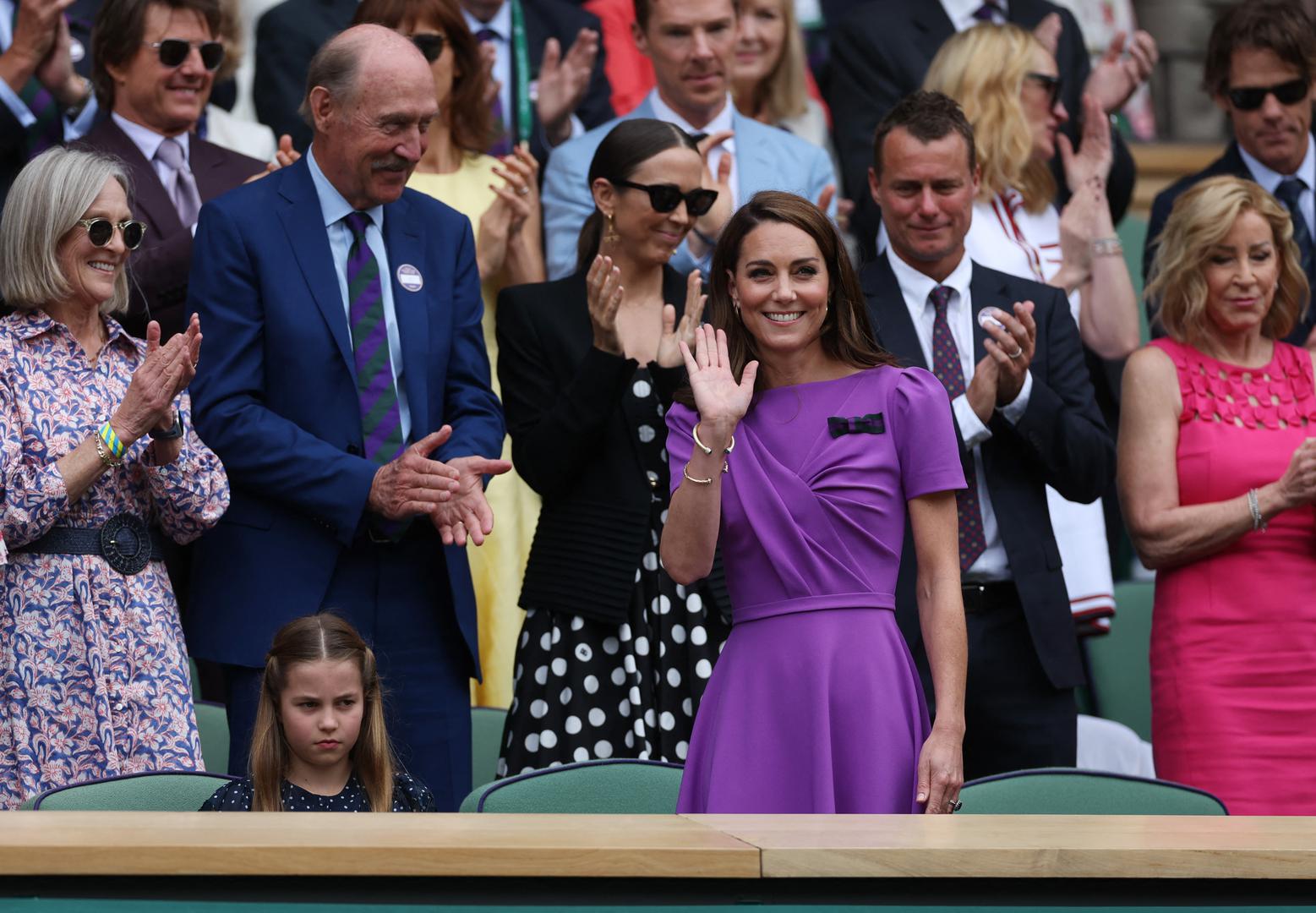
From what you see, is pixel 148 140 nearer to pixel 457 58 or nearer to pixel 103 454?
pixel 457 58

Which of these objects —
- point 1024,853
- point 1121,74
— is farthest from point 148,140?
point 1024,853

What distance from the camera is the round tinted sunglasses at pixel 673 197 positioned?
4.90 m

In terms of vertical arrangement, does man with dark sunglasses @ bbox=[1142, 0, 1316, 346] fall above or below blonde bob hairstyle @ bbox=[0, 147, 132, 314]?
above

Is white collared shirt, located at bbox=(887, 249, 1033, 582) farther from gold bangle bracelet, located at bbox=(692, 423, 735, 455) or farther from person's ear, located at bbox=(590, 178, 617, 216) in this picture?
gold bangle bracelet, located at bbox=(692, 423, 735, 455)

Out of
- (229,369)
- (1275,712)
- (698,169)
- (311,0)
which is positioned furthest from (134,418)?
(1275,712)

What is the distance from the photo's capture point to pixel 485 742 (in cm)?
486

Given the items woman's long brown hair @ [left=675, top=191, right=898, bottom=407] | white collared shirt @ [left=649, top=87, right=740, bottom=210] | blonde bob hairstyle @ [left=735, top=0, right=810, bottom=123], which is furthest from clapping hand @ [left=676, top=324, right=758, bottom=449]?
blonde bob hairstyle @ [left=735, top=0, right=810, bottom=123]

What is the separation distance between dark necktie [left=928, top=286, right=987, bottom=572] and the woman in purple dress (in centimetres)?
88

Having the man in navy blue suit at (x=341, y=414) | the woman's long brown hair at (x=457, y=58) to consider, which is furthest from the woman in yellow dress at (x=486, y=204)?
the man in navy blue suit at (x=341, y=414)

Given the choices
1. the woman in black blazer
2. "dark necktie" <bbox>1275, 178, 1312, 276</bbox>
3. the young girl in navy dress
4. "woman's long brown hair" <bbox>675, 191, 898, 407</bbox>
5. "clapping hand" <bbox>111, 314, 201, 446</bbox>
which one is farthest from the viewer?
"dark necktie" <bbox>1275, 178, 1312, 276</bbox>

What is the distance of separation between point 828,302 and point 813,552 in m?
0.55

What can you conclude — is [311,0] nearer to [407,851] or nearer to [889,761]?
[889,761]

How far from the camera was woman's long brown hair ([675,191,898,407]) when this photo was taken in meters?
3.87

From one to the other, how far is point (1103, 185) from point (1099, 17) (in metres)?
3.43
